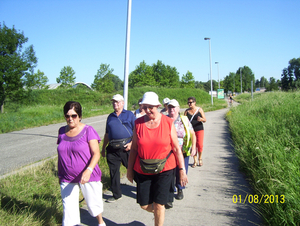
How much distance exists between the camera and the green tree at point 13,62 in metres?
22.2

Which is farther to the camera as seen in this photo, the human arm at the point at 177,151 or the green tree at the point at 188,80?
the green tree at the point at 188,80

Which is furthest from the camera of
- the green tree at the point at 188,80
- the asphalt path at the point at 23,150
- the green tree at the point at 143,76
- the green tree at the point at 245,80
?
the green tree at the point at 245,80

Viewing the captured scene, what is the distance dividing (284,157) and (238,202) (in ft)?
4.24

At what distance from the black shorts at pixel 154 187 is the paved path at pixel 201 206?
0.68 metres

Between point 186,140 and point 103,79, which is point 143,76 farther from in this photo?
point 186,140

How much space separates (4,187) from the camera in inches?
166

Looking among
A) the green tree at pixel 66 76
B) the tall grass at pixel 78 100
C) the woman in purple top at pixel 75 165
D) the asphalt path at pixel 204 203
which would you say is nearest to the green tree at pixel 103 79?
the green tree at pixel 66 76

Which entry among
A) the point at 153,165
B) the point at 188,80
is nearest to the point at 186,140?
the point at 153,165

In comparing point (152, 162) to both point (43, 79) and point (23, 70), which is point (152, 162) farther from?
point (43, 79)

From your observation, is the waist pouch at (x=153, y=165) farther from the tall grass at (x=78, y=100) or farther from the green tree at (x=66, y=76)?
the green tree at (x=66, y=76)

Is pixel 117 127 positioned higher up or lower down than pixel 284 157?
higher up

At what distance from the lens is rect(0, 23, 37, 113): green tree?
22250 millimetres

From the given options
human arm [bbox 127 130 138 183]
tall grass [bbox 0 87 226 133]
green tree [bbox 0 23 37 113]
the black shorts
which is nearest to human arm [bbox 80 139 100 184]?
human arm [bbox 127 130 138 183]

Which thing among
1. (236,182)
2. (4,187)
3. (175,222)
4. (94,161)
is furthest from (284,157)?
(4,187)
